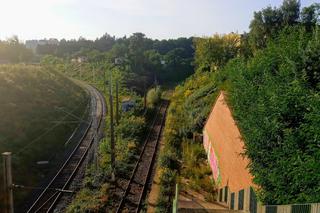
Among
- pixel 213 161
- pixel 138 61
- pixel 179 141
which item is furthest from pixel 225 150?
pixel 138 61

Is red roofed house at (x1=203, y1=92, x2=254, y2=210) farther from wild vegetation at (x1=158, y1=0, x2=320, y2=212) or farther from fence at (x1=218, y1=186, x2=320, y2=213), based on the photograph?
fence at (x1=218, y1=186, x2=320, y2=213)

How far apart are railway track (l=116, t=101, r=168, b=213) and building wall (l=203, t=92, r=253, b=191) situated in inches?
173

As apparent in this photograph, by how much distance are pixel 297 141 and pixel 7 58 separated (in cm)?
8141

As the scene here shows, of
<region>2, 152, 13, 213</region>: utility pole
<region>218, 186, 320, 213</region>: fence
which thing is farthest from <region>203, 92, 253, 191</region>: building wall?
<region>2, 152, 13, 213</region>: utility pole

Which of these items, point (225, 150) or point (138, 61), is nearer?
point (225, 150)

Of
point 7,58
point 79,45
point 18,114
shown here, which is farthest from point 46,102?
point 79,45

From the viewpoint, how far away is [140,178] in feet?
74.5

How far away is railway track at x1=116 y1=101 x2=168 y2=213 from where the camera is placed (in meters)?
18.7

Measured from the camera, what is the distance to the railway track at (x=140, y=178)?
18672 millimetres

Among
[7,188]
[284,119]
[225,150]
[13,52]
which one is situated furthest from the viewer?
[13,52]

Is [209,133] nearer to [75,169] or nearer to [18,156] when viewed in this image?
[75,169]

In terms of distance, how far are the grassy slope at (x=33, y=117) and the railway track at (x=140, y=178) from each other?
6012 mm

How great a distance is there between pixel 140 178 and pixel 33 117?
1549 centimetres

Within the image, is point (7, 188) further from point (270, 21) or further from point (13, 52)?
point (13, 52)
